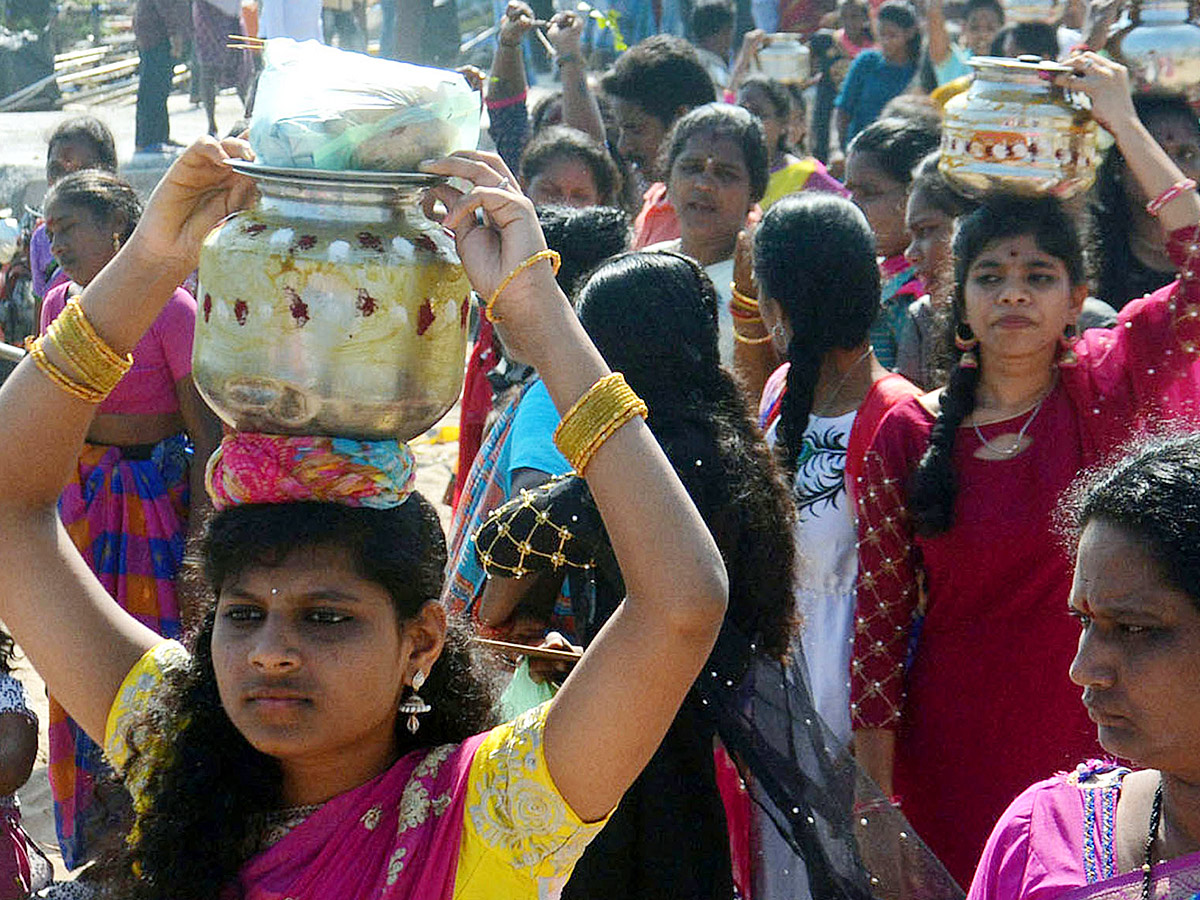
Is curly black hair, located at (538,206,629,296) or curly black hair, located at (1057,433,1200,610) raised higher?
curly black hair, located at (1057,433,1200,610)

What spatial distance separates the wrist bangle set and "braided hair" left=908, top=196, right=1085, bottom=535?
0.19m

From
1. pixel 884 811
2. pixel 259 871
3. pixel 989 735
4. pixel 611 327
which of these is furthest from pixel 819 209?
pixel 259 871

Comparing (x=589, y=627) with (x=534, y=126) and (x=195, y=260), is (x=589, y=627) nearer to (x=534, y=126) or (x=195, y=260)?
(x=195, y=260)

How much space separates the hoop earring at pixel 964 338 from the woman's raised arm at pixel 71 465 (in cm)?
182

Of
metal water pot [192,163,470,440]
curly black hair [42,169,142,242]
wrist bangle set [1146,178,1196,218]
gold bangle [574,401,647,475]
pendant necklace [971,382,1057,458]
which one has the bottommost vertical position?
pendant necklace [971,382,1057,458]

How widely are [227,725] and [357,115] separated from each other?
804mm

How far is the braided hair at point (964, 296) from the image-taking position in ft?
10.9

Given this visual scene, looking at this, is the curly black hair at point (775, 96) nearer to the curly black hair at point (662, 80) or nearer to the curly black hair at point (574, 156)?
the curly black hair at point (662, 80)

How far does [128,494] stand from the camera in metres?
4.62

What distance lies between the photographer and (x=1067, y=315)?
348 centimetres

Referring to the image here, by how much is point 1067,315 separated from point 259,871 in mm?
2124

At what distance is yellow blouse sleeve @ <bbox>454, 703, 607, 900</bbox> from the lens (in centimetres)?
196

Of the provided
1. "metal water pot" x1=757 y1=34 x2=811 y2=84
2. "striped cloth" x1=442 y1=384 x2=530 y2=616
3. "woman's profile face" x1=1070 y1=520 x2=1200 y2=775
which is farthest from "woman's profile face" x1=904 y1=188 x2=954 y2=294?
"metal water pot" x1=757 y1=34 x2=811 y2=84

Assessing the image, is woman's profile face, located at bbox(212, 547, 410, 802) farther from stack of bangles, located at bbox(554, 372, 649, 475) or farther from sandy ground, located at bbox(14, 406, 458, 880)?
sandy ground, located at bbox(14, 406, 458, 880)
